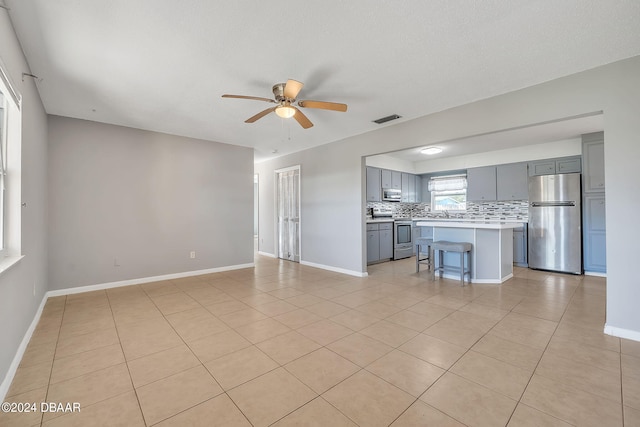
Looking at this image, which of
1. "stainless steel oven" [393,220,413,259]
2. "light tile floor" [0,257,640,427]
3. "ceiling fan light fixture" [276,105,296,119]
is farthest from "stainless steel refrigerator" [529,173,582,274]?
"ceiling fan light fixture" [276,105,296,119]

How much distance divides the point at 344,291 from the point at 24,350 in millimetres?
3361

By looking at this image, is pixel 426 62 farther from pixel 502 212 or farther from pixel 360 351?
pixel 502 212

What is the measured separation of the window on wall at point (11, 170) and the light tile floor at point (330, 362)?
0.98m

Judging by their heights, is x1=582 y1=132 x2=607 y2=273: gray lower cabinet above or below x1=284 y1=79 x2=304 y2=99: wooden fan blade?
below

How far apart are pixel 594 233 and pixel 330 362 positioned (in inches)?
224

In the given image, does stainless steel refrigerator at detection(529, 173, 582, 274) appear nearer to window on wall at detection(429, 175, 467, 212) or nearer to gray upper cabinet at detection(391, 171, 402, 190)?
window on wall at detection(429, 175, 467, 212)

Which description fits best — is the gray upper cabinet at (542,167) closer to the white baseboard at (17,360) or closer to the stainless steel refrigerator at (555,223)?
the stainless steel refrigerator at (555,223)

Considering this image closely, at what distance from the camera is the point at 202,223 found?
5211 millimetres

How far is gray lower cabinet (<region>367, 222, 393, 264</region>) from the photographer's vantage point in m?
6.00

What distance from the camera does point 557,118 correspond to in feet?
9.26

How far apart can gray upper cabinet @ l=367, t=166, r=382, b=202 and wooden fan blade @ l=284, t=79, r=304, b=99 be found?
3.88 metres

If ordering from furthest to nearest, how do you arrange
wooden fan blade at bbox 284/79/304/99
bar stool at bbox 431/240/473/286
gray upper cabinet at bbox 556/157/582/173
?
gray upper cabinet at bbox 556/157/582/173
bar stool at bbox 431/240/473/286
wooden fan blade at bbox 284/79/304/99

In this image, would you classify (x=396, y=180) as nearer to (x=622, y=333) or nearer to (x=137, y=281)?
(x=622, y=333)

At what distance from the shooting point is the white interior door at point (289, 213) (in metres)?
6.42
